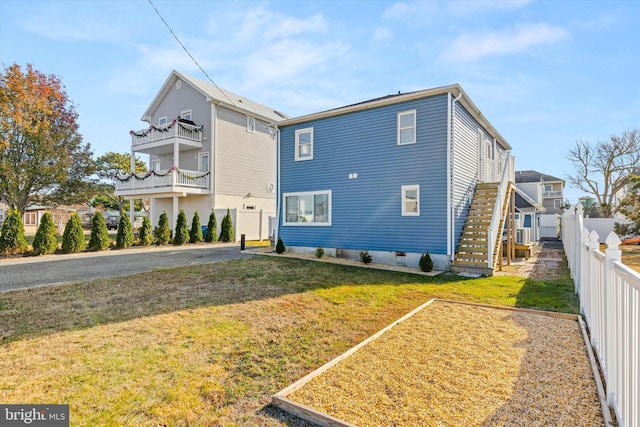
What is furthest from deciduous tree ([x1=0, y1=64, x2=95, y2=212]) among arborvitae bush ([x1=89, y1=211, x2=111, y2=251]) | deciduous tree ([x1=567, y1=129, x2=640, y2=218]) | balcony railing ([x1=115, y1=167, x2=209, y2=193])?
deciduous tree ([x1=567, y1=129, x2=640, y2=218])

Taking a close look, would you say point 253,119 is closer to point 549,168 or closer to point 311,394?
point 311,394

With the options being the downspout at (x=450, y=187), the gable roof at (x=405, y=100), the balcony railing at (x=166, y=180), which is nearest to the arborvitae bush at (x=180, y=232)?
the balcony railing at (x=166, y=180)

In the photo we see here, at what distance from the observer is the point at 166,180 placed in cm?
1850

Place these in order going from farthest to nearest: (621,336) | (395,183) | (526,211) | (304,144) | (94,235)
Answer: (526,211) < (94,235) < (304,144) < (395,183) < (621,336)

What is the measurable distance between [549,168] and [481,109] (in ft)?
126

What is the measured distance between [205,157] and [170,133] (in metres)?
2.33

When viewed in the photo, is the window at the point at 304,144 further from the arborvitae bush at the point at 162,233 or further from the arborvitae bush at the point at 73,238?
the arborvitae bush at the point at 73,238

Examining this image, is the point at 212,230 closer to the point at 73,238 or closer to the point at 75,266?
the point at 73,238

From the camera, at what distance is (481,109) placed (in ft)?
39.6

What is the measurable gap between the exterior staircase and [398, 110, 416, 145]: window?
11.1ft

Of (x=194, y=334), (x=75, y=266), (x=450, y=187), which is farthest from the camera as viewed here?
(x=450, y=187)

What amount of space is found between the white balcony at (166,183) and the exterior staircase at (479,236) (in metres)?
14.3

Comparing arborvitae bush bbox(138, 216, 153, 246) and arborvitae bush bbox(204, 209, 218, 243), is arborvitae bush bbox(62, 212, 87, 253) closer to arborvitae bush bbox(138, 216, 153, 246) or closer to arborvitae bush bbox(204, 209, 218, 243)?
arborvitae bush bbox(138, 216, 153, 246)

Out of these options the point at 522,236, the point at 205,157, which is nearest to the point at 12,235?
the point at 205,157
